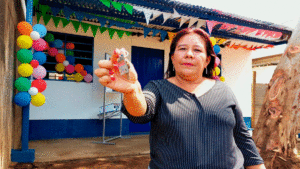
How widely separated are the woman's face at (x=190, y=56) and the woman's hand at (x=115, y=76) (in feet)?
1.19

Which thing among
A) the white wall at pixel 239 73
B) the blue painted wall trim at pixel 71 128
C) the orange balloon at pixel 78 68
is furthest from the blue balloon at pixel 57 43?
the white wall at pixel 239 73

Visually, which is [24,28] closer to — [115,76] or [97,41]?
[97,41]

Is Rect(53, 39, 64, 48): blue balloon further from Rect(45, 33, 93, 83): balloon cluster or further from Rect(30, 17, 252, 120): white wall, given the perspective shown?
Rect(30, 17, 252, 120): white wall

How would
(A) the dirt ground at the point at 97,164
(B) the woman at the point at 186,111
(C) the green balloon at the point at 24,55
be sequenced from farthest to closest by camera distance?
(A) the dirt ground at the point at 97,164 → (C) the green balloon at the point at 24,55 → (B) the woman at the point at 186,111

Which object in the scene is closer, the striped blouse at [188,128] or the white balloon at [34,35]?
Result: the striped blouse at [188,128]

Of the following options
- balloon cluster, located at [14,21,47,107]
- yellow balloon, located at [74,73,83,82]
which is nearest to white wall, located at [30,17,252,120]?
yellow balloon, located at [74,73,83,82]

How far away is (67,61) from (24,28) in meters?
2.19

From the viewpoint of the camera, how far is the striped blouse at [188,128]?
1064 mm

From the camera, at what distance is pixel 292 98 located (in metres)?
2.33

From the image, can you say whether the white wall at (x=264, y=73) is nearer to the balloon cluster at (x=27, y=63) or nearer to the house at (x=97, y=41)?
the house at (x=97, y=41)

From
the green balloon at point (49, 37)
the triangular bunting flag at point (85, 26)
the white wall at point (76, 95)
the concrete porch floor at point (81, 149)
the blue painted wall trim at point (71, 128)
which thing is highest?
the triangular bunting flag at point (85, 26)

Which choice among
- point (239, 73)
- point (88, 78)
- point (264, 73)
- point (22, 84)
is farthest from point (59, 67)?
point (264, 73)

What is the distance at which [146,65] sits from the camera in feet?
21.8

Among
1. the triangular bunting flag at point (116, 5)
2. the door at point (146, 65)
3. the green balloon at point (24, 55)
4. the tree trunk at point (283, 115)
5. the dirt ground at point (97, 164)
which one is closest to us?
the tree trunk at point (283, 115)
